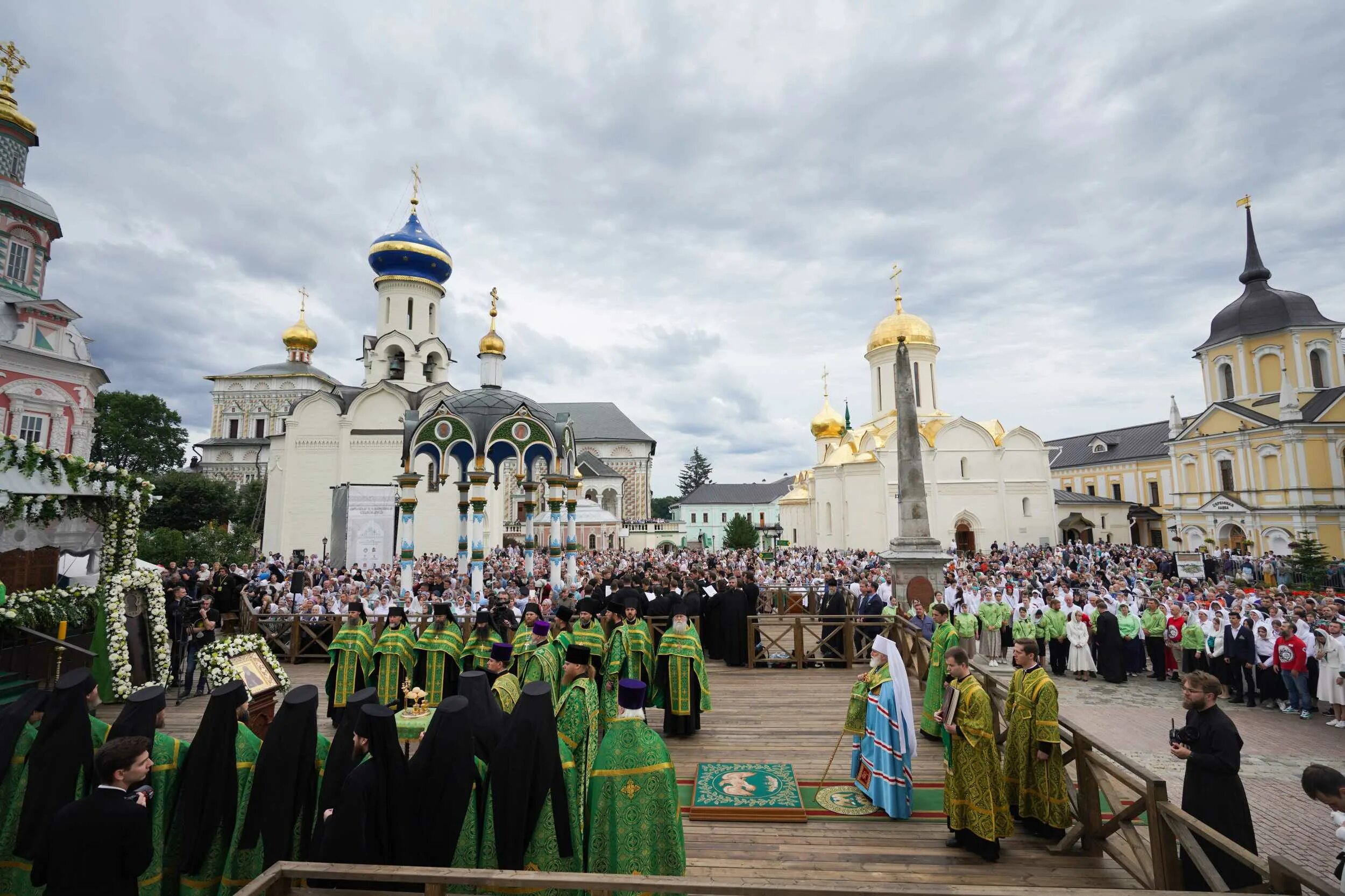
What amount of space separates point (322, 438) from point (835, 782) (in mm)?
29331

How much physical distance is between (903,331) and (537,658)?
36.2m

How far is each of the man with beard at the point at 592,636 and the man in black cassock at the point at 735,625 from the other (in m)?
3.65

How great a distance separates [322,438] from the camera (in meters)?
29.0

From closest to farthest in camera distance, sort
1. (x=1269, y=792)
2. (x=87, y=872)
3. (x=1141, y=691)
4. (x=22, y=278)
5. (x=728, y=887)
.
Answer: (x=728, y=887), (x=87, y=872), (x=1269, y=792), (x=1141, y=691), (x=22, y=278)

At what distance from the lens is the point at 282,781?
11.2 feet

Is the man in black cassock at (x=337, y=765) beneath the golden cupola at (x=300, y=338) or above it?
beneath

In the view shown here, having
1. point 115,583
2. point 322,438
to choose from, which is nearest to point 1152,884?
point 115,583

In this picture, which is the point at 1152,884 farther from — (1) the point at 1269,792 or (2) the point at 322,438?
(2) the point at 322,438

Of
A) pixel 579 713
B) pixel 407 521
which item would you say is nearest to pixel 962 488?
pixel 407 521

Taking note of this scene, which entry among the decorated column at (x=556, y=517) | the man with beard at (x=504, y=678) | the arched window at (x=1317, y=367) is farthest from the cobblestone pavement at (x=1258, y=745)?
the arched window at (x=1317, y=367)

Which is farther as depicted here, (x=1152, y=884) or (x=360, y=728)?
(x=1152, y=884)

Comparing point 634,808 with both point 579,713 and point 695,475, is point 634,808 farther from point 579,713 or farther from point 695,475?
point 695,475

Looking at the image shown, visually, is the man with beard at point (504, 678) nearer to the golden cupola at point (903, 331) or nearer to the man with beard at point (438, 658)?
the man with beard at point (438, 658)

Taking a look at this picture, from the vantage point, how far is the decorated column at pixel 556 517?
16.1m
